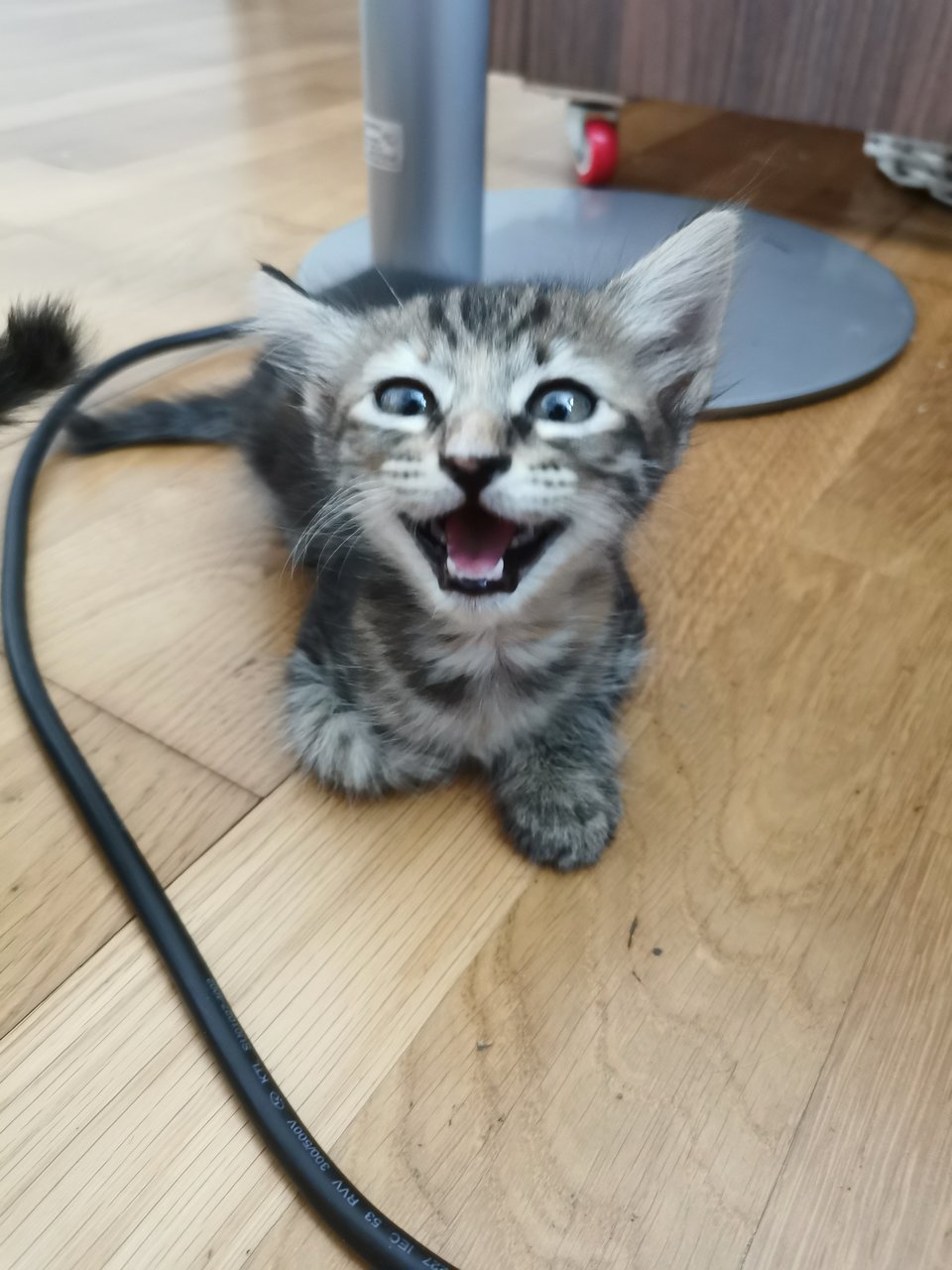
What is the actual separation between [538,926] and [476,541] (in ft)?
0.81

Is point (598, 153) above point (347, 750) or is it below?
above

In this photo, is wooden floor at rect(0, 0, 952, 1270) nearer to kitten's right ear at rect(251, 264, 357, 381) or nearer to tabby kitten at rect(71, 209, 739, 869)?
tabby kitten at rect(71, 209, 739, 869)

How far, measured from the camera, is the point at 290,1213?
0.51m

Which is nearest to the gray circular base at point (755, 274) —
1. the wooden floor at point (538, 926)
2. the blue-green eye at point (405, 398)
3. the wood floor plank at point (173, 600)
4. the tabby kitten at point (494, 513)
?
the wooden floor at point (538, 926)

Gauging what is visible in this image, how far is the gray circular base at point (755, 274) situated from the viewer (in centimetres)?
119

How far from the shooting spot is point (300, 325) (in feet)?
2.45

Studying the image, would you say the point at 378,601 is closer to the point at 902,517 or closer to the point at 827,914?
the point at 827,914

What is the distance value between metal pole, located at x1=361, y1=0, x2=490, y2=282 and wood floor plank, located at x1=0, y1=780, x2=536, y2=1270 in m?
0.65

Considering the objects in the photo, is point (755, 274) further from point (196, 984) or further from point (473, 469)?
point (196, 984)

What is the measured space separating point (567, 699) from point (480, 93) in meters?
0.71

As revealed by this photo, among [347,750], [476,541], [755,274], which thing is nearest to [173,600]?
[347,750]

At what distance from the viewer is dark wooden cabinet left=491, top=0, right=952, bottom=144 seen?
1348 millimetres

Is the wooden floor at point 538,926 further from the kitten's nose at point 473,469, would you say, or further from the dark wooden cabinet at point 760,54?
the dark wooden cabinet at point 760,54

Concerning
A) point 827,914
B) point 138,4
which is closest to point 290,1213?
point 827,914
